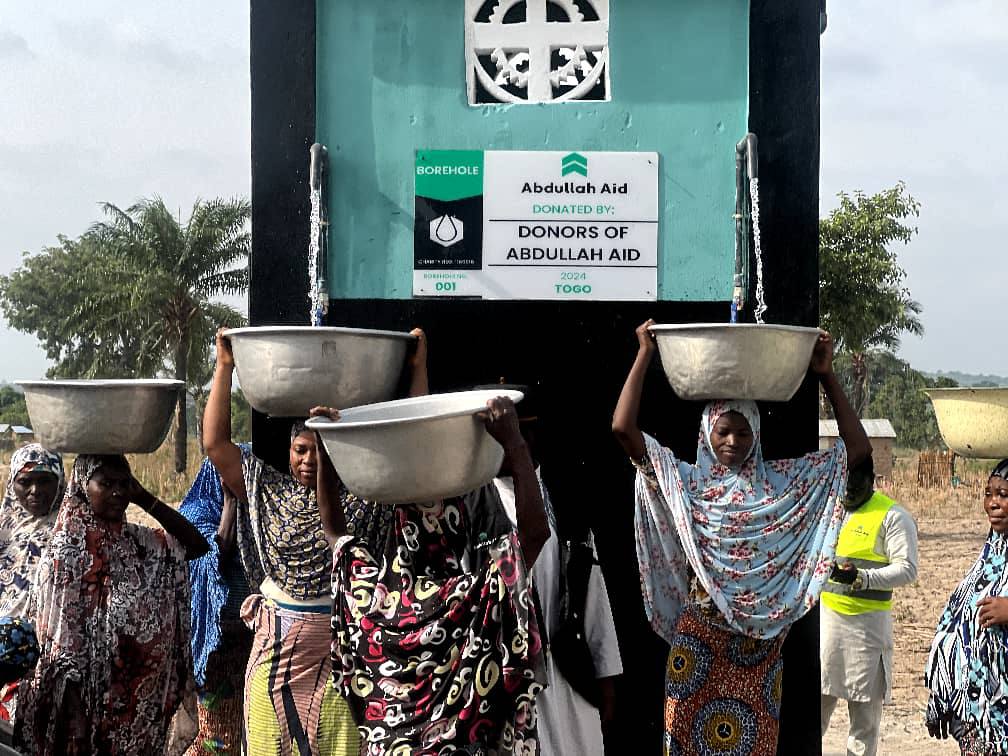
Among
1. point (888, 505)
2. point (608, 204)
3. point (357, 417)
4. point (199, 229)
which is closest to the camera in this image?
point (357, 417)

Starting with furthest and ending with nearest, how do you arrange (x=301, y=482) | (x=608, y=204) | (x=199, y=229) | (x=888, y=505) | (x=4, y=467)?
(x=4, y=467), (x=199, y=229), (x=888, y=505), (x=608, y=204), (x=301, y=482)

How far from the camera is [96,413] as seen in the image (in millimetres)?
4004

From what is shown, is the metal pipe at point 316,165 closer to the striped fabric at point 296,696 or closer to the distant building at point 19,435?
the striped fabric at point 296,696

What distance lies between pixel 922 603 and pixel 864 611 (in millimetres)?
5782

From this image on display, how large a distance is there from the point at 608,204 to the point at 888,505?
1.98 meters

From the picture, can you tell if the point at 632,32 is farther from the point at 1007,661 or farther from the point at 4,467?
the point at 4,467

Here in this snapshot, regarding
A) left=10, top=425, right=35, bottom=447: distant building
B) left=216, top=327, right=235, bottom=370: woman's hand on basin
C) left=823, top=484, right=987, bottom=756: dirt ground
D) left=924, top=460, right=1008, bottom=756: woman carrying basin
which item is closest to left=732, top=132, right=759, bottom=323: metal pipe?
left=924, top=460, right=1008, bottom=756: woman carrying basin

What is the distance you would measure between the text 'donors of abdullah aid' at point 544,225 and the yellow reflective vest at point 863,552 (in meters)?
1.54

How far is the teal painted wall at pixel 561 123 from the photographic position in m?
4.94

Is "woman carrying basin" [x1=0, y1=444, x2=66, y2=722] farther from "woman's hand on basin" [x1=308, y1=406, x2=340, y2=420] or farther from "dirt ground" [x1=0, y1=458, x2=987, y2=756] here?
"dirt ground" [x1=0, y1=458, x2=987, y2=756]

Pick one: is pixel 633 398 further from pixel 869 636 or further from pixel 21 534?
pixel 21 534

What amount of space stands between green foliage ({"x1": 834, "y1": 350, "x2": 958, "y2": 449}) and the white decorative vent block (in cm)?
2678

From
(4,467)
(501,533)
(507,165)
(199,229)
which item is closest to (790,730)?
(501,533)

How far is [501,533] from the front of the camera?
3346mm
